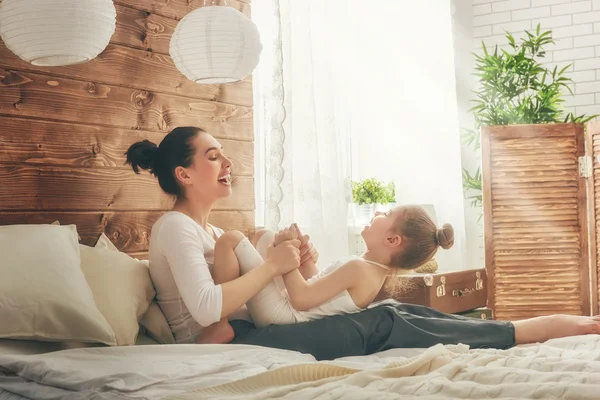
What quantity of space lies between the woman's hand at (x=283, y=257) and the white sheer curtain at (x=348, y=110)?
3.98 ft

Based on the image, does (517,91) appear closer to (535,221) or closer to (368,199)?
(535,221)

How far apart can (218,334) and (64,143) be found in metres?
0.91

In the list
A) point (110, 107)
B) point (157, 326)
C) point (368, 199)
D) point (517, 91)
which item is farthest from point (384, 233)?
point (517, 91)

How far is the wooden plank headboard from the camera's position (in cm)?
244

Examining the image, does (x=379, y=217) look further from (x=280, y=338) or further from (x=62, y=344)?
(x=62, y=344)

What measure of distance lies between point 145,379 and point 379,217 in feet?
3.82

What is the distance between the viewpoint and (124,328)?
2.08 m

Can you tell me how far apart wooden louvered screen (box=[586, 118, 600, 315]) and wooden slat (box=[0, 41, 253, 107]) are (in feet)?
7.47

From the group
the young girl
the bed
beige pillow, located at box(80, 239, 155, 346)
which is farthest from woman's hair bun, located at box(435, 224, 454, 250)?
beige pillow, located at box(80, 239, 155, 346)

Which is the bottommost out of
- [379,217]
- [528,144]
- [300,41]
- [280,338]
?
[280,338]

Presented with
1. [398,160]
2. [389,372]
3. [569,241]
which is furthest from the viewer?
[398,160]

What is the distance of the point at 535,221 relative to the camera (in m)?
4.46

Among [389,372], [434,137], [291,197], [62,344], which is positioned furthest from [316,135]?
[389,372]

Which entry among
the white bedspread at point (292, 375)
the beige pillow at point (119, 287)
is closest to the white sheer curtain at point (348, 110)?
the beige pillow at point (119, 287)
